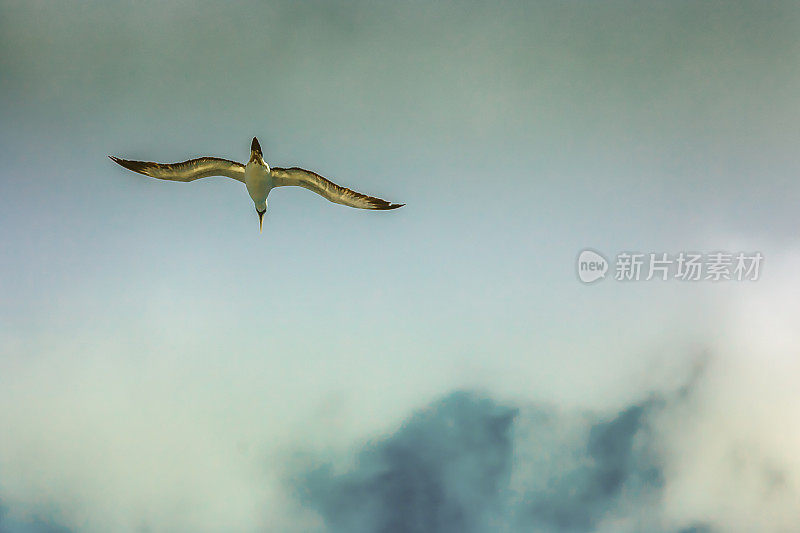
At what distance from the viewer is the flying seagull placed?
1688 centimetres

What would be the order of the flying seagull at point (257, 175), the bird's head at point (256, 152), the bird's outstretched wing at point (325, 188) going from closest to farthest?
the bird's head at point (256, 152), the flying seagull at point (257, 175), the bird's outstretched wing at point (325, 188)

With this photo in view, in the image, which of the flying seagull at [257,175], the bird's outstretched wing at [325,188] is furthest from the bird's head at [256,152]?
the bird's outstretched wing at [325,188]

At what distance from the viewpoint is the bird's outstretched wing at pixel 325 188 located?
17.3 meters

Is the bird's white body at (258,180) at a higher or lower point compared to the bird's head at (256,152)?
lower

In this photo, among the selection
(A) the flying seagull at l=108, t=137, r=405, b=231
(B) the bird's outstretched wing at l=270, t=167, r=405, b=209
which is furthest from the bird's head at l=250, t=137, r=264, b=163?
(B) the bird's outstretched wing at l=270, t=167, r=405, b=209

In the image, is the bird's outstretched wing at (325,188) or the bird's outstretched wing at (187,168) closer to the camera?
the bird's outstretched wing at (187,168)

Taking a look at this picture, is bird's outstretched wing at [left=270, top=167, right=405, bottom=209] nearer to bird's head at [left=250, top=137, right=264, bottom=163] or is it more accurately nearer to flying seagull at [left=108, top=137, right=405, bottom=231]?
flying seagull at [left=108, top=137, right=405, bottom=231]

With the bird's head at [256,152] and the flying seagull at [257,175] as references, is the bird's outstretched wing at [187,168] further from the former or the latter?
the bird's head at [256,152]

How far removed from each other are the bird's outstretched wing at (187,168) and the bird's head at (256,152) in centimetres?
84

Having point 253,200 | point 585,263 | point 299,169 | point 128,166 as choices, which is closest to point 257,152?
point 299,169

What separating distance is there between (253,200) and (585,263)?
12.1m

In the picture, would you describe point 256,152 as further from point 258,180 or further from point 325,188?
point 325,188

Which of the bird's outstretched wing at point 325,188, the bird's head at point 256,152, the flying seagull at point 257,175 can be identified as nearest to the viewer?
the bird's head at point 256,152

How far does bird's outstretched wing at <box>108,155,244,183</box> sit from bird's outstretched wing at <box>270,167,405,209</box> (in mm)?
1307
